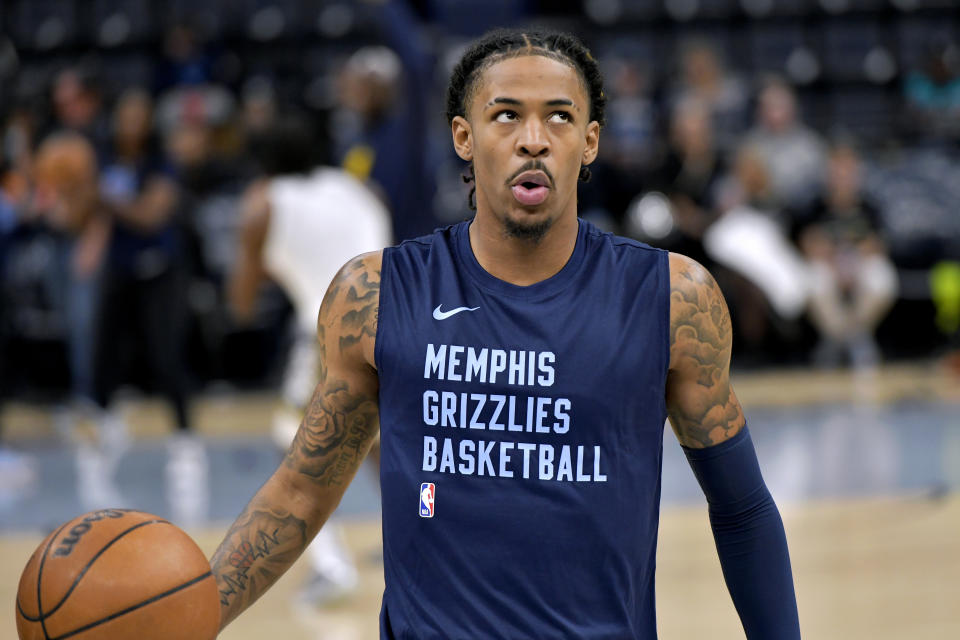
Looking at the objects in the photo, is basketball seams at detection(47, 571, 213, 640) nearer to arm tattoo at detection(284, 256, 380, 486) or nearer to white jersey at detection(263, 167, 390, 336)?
arm tattoo at detection(284, 256, 380, 486)

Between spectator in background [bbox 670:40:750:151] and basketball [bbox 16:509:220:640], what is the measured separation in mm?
10143

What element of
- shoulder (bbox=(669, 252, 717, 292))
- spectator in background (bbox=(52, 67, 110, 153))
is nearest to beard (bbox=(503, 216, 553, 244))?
shoulder (bbox=(669, 252, 717, 292))

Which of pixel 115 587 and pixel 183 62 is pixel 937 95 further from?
pixel 115 587

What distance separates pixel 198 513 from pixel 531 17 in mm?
6923

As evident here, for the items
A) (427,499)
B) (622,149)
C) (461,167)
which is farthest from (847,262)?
(427,499)

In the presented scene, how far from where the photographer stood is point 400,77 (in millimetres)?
5738

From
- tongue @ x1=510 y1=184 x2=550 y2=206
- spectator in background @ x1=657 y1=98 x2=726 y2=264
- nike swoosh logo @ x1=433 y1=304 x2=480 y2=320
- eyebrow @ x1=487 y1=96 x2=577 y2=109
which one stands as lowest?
nike swoosh logo @ x1=433 y1=304 x2=480 y2=320

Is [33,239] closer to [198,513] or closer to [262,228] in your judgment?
[198,513]

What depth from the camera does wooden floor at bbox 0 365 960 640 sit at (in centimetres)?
468

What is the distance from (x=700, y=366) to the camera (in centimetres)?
228

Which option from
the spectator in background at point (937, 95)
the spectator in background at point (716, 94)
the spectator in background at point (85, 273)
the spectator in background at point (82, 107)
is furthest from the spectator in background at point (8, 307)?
the spectator in background at point (937, 95)

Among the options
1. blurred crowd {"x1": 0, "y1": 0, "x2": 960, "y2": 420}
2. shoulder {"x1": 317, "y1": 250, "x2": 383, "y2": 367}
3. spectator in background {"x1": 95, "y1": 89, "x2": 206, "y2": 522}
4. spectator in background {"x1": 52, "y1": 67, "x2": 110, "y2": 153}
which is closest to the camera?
shoulder {"x1": 317, "y1": 250, "x2": 383, "y2": 367}

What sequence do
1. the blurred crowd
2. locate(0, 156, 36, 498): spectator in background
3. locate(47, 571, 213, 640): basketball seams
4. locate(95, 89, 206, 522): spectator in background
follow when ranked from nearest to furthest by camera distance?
locate(47, 571, 213, 640): basketball seams < locate(95, 89, 206, 522): spectator in background < locate(0, 156, 36, 498): spectator in background < the blurred crowd

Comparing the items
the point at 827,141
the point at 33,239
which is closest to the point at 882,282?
the point at 827,141
